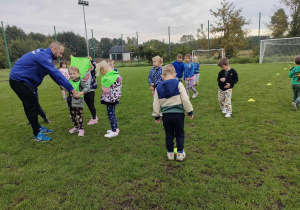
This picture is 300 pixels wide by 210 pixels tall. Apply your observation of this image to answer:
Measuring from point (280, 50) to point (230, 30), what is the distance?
350 inches

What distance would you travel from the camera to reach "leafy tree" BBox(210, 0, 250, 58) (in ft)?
94.0

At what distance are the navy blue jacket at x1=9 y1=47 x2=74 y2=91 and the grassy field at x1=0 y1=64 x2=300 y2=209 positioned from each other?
4.60ft

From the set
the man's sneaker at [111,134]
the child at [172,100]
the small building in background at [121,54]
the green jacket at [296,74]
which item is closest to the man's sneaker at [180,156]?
the child at [172,100]

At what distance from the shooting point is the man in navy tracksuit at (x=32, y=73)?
4094 millimetres

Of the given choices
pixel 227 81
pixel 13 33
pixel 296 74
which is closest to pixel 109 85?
pixel 227 81

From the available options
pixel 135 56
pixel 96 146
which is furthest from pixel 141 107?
pixel 135 56

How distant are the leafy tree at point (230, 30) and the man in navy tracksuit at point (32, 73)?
2865cm

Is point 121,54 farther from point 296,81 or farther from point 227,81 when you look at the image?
point 296,81

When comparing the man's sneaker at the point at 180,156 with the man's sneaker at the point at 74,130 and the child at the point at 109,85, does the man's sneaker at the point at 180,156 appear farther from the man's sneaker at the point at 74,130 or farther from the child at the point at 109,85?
the man's sneaker at the point at 74,130

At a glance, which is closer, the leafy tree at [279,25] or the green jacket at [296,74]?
the green jacket at [296,74]

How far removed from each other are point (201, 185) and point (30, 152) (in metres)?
3.36

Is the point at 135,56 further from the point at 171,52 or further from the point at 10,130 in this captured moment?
the point at 10,130

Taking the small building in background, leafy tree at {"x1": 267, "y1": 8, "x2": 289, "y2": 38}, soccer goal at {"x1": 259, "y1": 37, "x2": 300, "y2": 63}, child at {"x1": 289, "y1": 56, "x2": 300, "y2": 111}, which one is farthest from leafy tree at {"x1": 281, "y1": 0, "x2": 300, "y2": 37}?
child at {"x1": 289, "y1": 56, "x2": 300, "y2": 111}

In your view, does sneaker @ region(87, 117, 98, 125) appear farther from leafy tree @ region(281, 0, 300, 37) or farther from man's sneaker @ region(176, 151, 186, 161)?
leafy tree @ region(281, 0, 300, 37)
